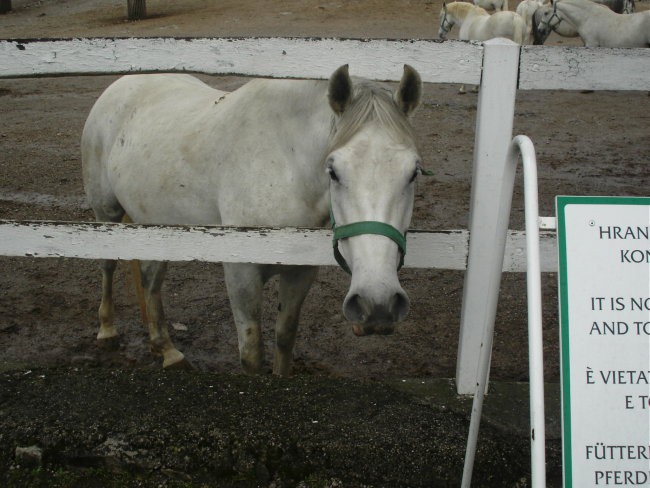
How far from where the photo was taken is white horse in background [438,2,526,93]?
12273 millimetres

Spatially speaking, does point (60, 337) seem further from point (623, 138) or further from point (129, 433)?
point (623, 138)

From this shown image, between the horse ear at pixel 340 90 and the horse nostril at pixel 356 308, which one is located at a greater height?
the horse ear at pixel 340 90

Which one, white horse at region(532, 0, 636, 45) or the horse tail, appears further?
white horse at region(532, 0, 636, 45)

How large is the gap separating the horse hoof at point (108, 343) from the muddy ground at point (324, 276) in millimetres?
40

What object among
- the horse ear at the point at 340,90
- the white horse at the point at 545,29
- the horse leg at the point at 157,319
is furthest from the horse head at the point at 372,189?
the white horse at the point at 545,29

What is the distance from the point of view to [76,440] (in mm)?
2562

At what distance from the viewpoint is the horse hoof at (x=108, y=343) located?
4180 millimetres

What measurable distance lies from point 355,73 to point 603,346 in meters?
1.42

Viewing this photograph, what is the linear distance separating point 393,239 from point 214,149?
47.7 inches

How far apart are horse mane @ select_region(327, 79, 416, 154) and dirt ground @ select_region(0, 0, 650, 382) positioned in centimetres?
188

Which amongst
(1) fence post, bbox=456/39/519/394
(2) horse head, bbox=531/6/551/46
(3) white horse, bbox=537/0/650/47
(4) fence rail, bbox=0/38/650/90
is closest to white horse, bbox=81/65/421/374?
(4) fence rail, bbox=0/38/650/90

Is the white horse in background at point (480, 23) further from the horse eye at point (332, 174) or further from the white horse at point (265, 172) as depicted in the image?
the horse eye at point (332, 174)

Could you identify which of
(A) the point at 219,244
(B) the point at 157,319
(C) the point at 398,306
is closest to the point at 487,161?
(C) the point at 398,306

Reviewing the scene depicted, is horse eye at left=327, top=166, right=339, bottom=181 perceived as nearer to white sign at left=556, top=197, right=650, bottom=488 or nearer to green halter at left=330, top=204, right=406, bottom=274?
green halter at left=330, top=204, right=406, bottom=274
